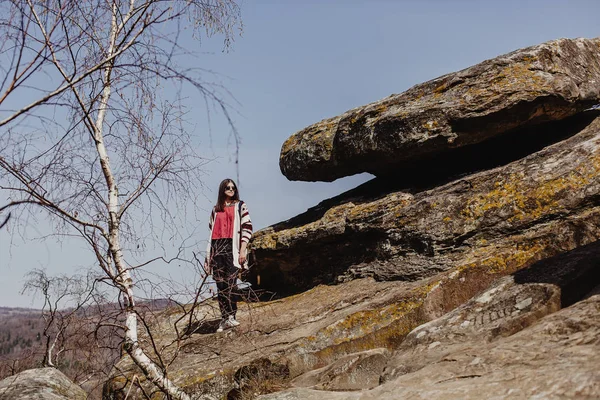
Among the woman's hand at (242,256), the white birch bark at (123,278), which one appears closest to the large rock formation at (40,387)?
the white birch bark at (123,278)

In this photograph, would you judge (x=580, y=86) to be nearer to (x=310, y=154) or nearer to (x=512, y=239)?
(x=512, y=239)

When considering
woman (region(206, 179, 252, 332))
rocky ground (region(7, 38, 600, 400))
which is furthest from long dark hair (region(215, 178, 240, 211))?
rocky ground (region(7, 38, 600, 400))

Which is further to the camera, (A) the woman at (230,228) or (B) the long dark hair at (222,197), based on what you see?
(B) the long dark hair at (222,197)

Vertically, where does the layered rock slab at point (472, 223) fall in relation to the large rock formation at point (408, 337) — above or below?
above

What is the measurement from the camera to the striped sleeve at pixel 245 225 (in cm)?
971

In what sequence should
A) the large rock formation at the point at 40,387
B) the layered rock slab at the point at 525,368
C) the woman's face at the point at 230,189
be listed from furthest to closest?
the woman's face at the point at 230,189 → the large rock formation at the point at 40,387 → the layered rock slab at the point at 525,368

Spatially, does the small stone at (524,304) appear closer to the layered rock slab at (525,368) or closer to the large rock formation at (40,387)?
the layered rock slab at (525,368)

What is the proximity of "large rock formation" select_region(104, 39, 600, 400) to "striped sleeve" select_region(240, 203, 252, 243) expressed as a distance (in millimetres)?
802

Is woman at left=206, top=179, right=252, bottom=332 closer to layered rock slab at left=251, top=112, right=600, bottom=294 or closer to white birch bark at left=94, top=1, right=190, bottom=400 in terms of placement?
layered rock slab at left=251, top=112, right=600, bottom=294

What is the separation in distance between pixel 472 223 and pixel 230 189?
12.6ft

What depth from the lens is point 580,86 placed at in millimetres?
9297

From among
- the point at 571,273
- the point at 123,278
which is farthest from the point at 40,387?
the point at 571,273

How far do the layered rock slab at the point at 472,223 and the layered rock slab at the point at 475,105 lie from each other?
2.04 feet

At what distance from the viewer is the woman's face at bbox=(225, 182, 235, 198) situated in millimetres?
9703
